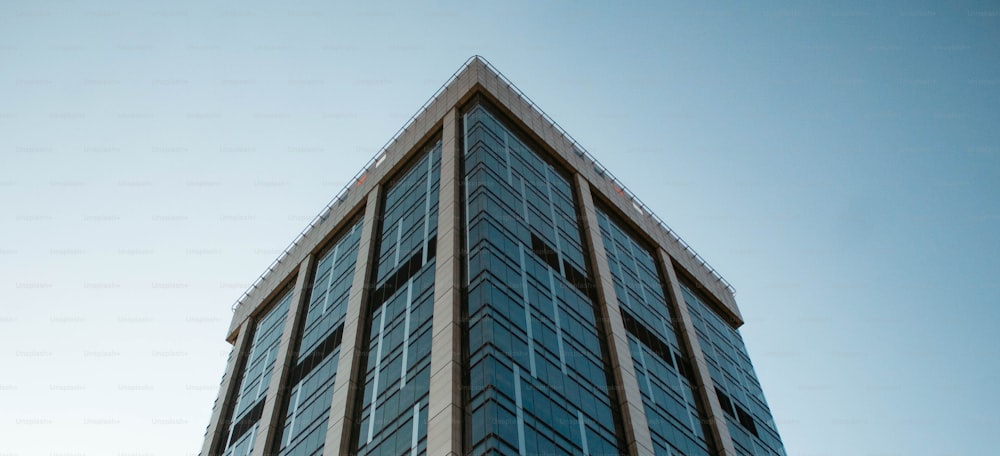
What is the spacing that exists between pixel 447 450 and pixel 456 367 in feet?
15.3

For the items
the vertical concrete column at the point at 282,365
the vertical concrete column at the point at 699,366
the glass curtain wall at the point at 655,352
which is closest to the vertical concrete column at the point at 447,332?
the glass curtain wall at the point at 655,352

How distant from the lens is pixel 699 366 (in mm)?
57688

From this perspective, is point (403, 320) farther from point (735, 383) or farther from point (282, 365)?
point (735, 383)

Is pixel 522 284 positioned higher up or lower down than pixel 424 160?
lower down

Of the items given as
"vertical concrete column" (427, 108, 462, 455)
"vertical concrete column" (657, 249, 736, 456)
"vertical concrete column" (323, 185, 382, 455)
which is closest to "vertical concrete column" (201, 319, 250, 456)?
"vertical concrete column" (323, 185, 382, 455)

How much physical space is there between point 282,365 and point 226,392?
9.98m

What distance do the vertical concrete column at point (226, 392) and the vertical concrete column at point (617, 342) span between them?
27403mm

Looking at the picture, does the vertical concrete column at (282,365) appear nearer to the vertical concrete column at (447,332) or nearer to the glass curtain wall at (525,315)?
the vertical concrete column at (447,332)

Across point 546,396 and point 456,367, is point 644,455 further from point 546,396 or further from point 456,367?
point 456,367

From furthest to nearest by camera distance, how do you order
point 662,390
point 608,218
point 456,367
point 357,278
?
point 608,218, point 357,278, point 662,390, point 456,367

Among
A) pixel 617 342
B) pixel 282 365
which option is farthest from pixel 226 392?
pixel 617 342

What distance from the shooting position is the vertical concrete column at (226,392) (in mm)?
59344

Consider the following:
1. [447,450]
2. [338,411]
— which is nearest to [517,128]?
[338,411]

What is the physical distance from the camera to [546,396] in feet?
130
